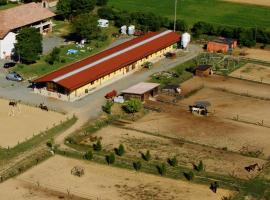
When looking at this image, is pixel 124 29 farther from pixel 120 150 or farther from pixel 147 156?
pixel 147 156

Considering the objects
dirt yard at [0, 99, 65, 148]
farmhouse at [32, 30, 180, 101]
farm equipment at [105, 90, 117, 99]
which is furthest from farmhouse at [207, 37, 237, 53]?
dirt yard at [0, 99, 65, 148]

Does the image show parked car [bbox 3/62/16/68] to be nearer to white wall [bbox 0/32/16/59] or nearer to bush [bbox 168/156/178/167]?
white wall [bbox 0/32/16/59]

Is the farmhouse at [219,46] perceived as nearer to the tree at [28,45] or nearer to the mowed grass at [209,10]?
the mowed grass at [209,10]

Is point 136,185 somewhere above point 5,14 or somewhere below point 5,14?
Answer: below

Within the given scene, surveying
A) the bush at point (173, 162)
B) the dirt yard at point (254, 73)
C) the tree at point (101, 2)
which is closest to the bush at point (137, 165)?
the bush at point (173, 162)

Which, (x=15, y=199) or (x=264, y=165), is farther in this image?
(x=264, y=165)

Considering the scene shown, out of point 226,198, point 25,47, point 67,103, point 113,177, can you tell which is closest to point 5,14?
point 25,47

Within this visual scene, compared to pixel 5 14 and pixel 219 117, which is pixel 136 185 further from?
pixel 5 14
